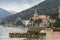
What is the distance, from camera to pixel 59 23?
Result: 240 feet

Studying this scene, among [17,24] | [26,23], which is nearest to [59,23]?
[26,23]

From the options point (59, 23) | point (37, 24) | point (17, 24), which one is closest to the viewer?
point (59, 23)

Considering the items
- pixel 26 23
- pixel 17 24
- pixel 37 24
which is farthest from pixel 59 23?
pixel 17 24

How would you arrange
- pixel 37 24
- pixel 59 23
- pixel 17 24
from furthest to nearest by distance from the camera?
pixel 17 24 → pixel 37 24 → pixel 59 23

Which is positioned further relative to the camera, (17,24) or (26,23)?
(17,24)

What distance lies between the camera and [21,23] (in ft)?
598

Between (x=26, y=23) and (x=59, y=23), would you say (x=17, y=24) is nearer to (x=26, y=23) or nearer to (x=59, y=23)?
(x=26, y=23)

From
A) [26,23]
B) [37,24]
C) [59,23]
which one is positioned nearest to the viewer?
[59,23]

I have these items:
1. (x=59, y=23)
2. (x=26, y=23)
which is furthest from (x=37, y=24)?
(x=59, y=23)

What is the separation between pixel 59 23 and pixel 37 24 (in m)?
58.4

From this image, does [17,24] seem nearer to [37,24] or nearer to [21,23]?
[21,23]

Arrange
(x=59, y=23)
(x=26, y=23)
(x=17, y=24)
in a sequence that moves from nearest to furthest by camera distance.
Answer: (x=59, y=23), (x=26, y=23), (x=17, y=24)

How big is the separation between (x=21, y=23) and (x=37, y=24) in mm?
51564

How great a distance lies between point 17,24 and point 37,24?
6278 centimetres
